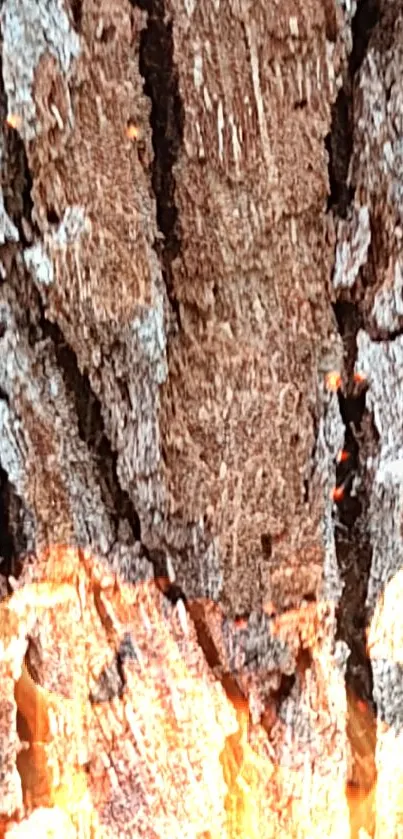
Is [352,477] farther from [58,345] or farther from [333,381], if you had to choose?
[58,345]

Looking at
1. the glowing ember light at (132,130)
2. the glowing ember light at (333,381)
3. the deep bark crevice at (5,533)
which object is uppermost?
the glowing ember light at (132,130)

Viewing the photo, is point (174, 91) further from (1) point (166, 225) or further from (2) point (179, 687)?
(2) point (179, 687)

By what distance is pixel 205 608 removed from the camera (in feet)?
1.75

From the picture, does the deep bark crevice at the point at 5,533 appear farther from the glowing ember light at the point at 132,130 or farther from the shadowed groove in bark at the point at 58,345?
the glowing ember light at the point at 132,130

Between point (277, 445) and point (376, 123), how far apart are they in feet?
0.62

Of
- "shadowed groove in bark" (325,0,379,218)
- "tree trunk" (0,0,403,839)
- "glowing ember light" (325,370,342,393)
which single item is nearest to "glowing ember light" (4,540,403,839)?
"tree trunk" (0,0,403,839)

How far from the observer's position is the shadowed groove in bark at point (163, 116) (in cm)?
46

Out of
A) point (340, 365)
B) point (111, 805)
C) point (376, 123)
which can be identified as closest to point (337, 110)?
point (376, 123)

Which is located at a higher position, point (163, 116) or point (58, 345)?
point (163, 116)

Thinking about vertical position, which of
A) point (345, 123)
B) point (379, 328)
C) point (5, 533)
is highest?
point (345, 123)

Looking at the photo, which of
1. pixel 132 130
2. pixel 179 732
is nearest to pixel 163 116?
pixel 132 130

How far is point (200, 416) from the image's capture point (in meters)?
0.51

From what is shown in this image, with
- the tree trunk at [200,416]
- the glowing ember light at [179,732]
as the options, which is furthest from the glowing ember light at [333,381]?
the glowing ember light at [179,732]

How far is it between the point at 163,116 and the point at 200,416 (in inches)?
6.6
